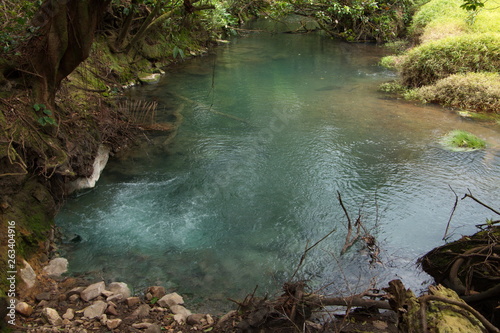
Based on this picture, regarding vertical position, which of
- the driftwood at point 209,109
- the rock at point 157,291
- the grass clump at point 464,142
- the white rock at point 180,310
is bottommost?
the rock at point 157,291

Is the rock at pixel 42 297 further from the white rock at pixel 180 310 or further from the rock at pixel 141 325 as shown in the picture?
the white rock at pixel 180 310

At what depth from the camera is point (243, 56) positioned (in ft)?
50.8

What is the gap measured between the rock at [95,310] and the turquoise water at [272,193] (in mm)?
668

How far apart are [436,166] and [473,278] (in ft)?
14.1

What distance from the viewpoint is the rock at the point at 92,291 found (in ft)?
12.4

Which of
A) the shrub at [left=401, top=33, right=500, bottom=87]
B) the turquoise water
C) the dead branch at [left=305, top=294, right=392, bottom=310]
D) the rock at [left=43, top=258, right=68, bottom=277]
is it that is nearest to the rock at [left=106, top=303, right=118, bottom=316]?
the turquoise water

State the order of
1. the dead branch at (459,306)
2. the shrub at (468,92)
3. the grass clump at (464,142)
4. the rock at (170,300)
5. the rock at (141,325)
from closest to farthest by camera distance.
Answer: the dead branch at (459,306), the rock at (141,325), the rock at (170,300), the grass clump at (464,142), the shrub at (468,92)

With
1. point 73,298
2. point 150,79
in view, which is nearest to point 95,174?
point 73,298

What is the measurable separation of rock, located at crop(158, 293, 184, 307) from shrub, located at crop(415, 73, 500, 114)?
30.5 ft

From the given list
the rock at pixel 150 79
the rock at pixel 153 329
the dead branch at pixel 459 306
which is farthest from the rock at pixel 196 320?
the rock at pixel 150 79

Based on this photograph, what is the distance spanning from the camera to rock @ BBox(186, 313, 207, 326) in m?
3.58

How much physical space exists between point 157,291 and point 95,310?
72cm

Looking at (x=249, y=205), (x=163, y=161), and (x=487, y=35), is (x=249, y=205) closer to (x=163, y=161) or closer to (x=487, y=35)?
(x=163, y=161)

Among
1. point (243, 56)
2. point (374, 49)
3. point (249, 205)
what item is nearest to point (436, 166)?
point (249, 205)
